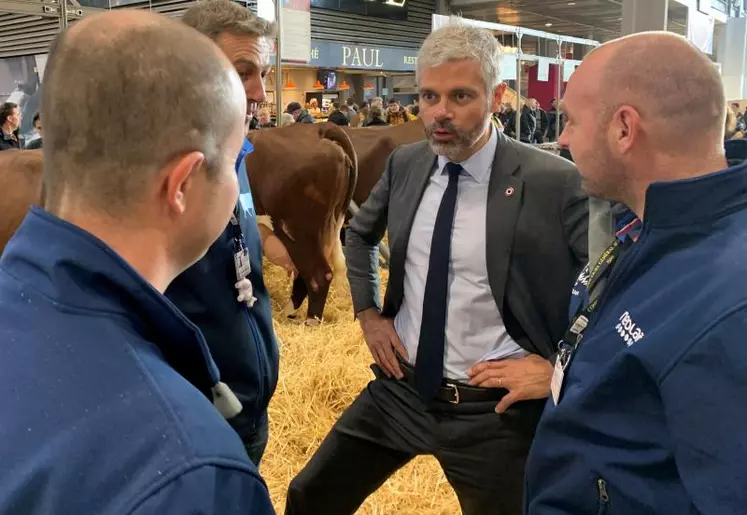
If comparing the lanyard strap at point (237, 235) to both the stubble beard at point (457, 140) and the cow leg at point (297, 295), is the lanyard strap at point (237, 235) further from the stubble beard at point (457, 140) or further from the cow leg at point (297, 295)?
the cow leg at point (297, 295)

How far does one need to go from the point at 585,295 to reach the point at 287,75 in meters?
16.9

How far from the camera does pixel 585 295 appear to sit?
1.49m

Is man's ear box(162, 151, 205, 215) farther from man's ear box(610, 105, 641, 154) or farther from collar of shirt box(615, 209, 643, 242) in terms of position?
collar of shirt box(615, 209, 643, 242)

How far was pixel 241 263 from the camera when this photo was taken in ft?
5.42

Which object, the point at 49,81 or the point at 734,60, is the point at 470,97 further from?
the point at 734,60

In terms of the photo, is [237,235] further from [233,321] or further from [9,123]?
[9,123]

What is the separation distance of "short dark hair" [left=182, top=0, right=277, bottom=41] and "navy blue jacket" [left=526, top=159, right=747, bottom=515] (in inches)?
44.4

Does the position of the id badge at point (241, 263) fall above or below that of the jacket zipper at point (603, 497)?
above

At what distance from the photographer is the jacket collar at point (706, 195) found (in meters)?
1.09

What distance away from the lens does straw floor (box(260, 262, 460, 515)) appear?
9.86 ft

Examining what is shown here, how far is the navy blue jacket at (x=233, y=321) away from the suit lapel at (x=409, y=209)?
1.50 ft

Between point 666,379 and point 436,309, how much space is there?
940mm

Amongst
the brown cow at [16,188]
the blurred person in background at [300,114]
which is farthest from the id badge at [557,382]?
the blurred person in background at [300,114]

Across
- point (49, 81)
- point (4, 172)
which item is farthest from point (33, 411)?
point (4, 172)
